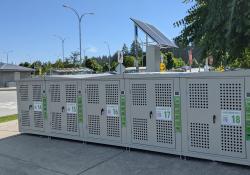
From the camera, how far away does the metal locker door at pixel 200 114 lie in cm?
617

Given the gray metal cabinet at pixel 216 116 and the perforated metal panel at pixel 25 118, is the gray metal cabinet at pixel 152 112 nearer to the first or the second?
the gray metal cabinet at pixel 216 116

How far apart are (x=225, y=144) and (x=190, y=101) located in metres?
0.93

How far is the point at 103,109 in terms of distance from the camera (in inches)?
303

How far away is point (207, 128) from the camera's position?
621 cm

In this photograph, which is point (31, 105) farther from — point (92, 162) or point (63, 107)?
point (92, 162)

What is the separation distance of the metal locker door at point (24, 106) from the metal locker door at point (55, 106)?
805 millimetres

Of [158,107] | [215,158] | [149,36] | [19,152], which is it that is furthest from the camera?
[149,36]

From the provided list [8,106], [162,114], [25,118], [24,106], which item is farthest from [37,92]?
[8,106]

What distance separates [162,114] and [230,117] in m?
1.30

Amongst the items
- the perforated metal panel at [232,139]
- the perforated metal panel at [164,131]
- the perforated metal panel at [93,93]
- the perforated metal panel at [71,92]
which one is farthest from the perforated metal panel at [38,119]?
the perforated metal panel at [232,139]

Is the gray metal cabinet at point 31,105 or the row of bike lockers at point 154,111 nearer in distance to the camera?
the row of bike lockers at point 154,111

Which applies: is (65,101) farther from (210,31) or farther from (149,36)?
(149,36)

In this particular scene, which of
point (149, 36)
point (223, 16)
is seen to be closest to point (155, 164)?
point (223, 16)

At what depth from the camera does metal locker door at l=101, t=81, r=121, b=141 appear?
7445 mm
